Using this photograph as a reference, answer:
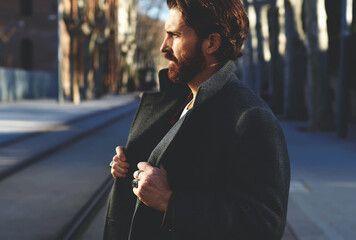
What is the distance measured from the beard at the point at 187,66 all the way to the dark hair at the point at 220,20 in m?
0.06

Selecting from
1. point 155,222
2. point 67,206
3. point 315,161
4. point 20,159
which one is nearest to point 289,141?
point 315,161

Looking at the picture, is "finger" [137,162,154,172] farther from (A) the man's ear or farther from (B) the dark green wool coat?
(A) the man's ear

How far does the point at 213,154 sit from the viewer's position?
1715 mm

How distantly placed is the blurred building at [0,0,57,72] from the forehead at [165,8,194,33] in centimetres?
4778

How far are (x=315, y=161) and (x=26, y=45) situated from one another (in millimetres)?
42055

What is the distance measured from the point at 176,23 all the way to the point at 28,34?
160 feet

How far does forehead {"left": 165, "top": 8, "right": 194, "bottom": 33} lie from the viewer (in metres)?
1.86

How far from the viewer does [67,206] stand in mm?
6605

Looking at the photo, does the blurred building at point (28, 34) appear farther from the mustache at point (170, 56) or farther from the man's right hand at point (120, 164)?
the mustache at point (170, 56)

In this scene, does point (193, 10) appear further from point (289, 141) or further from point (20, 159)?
point (289, 141)

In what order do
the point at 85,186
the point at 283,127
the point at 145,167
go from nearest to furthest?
the point at 145,167 < the point at 85,186 < the point at 283,127

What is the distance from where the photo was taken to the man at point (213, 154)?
1.65m

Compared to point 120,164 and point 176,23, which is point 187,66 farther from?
point 120,164

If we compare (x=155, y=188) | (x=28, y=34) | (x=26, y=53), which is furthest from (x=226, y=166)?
(x=26, y=53)
